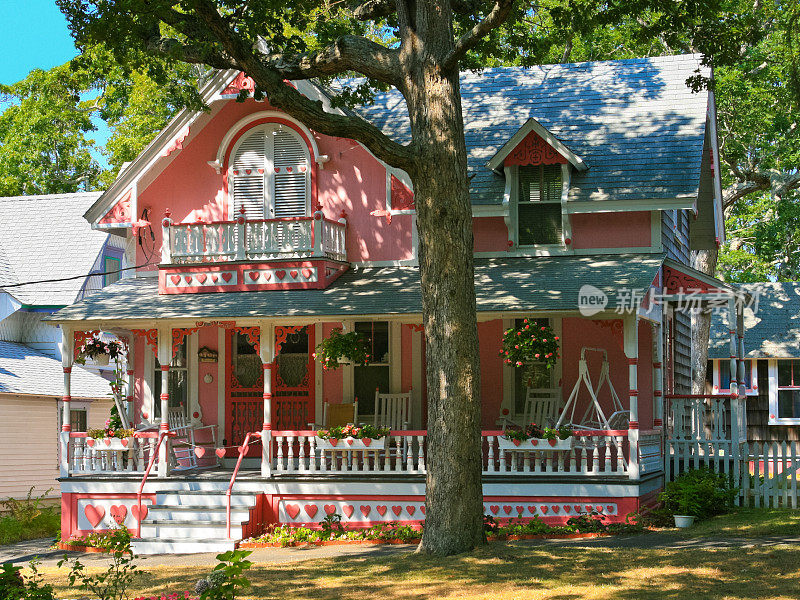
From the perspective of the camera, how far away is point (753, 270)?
36531 mm

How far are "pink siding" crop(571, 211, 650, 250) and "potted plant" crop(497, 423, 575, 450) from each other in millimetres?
3871

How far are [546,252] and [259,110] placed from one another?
6066 mm

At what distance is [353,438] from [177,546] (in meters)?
3.20

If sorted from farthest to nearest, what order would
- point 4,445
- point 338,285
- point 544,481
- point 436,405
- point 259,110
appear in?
1. point 4,445
2. point 259,110
3. point 338,285
4. point 544,481
5. point 436,405

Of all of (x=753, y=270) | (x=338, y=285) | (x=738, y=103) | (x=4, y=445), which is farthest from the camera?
(x=753, y=270)

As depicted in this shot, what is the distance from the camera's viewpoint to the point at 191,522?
51.5ft

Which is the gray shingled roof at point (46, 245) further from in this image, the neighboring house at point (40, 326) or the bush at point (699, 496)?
the bush at point (699, 496)

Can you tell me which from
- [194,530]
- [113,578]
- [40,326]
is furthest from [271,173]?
[40,326]

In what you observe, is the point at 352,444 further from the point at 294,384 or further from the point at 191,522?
the point at 294,384

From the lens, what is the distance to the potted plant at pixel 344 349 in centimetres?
1659

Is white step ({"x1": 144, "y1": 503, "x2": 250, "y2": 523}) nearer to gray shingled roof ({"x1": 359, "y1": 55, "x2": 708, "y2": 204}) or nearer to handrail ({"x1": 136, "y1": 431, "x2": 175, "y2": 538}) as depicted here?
handrail ({"x1": 136, "y1": 431, "x2": 175, "y2": 538})

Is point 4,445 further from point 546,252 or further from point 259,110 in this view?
point 546,252

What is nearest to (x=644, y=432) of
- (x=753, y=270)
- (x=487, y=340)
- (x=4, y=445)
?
(x=487, y=340)

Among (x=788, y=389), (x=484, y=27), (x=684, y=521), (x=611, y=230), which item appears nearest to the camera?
(x=484, y=27)
